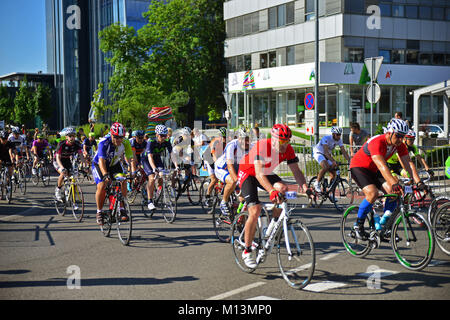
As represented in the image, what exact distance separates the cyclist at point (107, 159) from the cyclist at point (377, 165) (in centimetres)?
388

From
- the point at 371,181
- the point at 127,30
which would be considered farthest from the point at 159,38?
the point at 371,181

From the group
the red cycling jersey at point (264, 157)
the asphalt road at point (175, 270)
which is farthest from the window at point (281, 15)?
the red cycling jersey at point (264, 157)

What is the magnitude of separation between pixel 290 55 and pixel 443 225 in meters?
35.5

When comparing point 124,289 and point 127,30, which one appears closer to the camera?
point 124,289

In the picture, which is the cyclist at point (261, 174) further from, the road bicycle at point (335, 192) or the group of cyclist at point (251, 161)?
the road bicycle at point (335, 192)

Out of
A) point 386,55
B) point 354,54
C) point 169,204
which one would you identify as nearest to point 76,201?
point 169,204

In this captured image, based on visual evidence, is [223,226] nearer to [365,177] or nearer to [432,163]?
[365,177]

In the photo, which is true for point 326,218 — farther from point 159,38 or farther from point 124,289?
point 159,38

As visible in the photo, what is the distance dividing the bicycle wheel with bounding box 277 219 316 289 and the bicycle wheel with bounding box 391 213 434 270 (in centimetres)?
157

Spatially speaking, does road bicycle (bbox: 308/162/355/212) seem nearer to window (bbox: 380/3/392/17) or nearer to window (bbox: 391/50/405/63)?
window (bbox: 391/50/405/63)

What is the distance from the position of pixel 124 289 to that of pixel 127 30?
4447 centimetres

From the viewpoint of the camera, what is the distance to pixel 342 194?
1223 cm

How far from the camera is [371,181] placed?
23.9 feet

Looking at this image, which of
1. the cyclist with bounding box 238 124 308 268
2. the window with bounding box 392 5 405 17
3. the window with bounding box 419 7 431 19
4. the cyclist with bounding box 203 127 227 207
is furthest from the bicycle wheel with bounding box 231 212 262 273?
the window with bounding box 419 7 431 19
